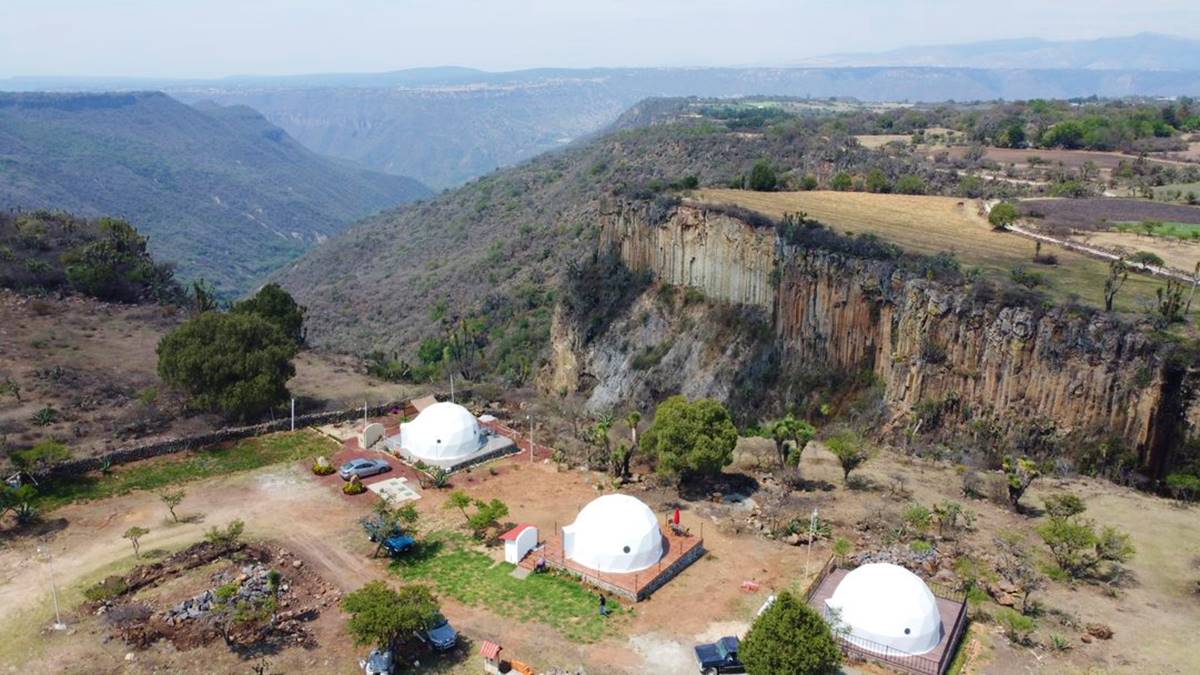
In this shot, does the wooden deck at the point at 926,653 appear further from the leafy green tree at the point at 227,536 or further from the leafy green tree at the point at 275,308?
the leafy green tree at the point at 275,308

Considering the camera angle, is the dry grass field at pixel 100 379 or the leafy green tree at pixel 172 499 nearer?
the leafy green tree at pixel 172 499

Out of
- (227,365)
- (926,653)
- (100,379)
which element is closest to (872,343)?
(926,653)

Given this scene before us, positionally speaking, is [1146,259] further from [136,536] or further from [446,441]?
[136,536]

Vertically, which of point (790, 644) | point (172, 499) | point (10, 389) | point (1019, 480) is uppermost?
point (790, 644)

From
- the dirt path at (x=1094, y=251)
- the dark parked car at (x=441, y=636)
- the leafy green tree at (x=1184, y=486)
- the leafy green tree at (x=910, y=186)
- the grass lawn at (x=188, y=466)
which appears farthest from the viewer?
the leafy green tree at (x=910, y=186)

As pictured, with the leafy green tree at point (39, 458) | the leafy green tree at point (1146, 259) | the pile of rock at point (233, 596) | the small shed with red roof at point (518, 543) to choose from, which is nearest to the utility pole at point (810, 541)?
the small shed with red roof at point (518, 543)

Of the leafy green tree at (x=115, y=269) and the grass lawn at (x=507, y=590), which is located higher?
the leafy green tree at (x=115, y=269)

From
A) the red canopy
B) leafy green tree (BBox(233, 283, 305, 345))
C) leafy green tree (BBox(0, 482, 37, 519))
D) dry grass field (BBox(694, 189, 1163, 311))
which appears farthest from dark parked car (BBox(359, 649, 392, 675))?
leafy green tree (BBox(233, 283, 305, 345))

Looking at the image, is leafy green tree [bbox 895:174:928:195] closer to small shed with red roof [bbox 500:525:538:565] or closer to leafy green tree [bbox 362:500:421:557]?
small shed with red roof [bbox 500:525:538:565]
